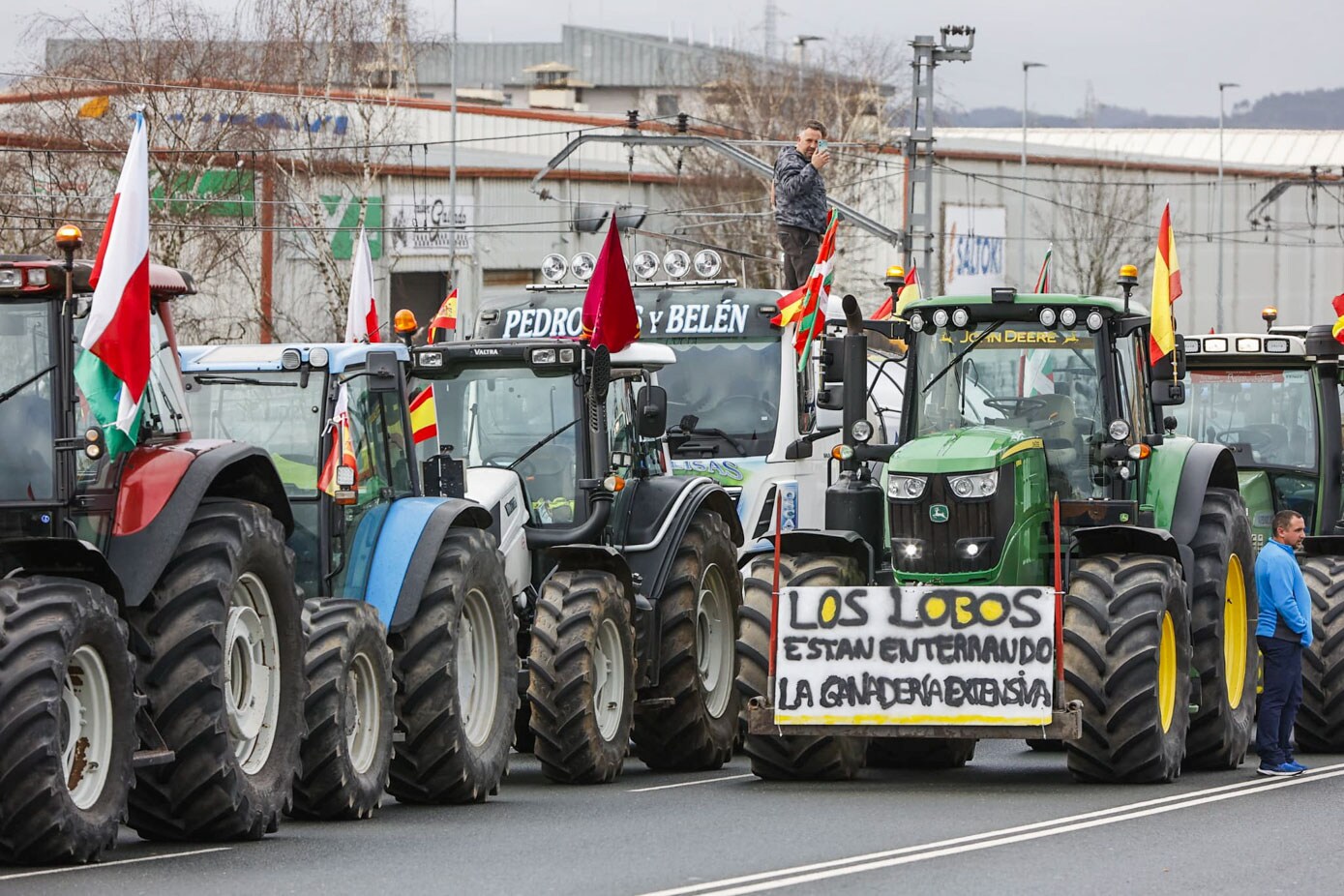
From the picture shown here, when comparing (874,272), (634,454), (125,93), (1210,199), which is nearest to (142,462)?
(634,454)

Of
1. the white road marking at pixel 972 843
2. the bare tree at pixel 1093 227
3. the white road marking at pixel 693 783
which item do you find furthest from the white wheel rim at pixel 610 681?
the bare tree at pixel 1093 227

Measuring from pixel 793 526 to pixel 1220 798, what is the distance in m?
6.86

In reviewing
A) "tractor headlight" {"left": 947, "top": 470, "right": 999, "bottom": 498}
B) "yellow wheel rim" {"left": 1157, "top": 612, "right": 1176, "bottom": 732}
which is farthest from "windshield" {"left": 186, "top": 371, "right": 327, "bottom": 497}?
"yellow wheel rim" {"left": 1157, "top": 612, "right": 1176, "bottom": 732}

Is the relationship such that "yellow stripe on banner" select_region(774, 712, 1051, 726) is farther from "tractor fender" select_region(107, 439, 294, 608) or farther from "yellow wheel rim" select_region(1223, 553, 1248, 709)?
"tractor fender" select_region(107, 439, 294, 608)

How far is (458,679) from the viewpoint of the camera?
1273cm

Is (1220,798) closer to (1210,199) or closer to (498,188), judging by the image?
(498,188)

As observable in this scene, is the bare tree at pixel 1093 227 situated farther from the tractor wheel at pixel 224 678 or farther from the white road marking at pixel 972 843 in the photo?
the tractor wheel at pixel 224 678

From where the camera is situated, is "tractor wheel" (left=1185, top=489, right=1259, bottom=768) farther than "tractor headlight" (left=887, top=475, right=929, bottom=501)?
Yes

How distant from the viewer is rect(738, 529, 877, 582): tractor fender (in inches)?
556

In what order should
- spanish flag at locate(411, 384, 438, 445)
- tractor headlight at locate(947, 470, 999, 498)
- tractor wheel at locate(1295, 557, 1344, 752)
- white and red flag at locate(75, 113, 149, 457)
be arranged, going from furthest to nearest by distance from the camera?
tractor wheel at locate(1295, 557, 1344, 752)
spanish flag at locate(411, 384, 438, 445)
tractor headlight at locate(947, 470, 999, 498)
white and red flag at locate(75, 113, 149, 457)

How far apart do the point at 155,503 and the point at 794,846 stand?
128 inches

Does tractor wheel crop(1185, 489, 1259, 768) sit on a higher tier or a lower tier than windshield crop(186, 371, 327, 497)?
lower

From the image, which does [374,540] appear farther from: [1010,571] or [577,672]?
[1010,571]

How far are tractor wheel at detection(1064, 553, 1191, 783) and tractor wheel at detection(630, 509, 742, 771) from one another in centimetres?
292
